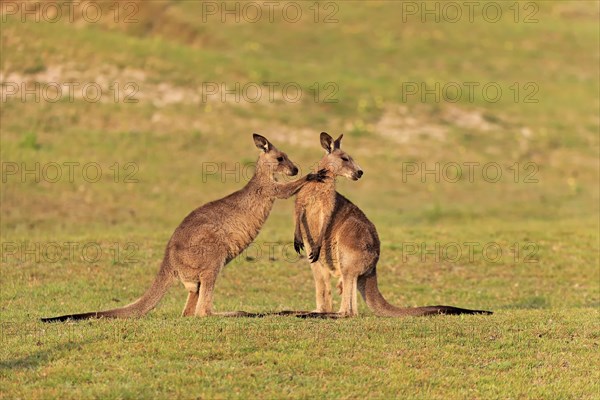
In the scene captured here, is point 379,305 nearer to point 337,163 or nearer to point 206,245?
point 337,163

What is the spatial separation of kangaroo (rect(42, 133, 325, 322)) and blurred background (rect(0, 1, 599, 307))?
388 centimetres

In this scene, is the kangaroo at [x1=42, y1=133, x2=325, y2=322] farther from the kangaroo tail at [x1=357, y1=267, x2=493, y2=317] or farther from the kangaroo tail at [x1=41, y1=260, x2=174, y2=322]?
the kangaroo tail at [x1=357, y1=267, x2=493, y2=317]

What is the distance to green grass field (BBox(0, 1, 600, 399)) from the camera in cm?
957

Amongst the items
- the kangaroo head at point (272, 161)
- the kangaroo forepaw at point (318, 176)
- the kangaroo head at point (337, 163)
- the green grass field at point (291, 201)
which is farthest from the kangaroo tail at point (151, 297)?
the kangaroo head at point (337, 163)

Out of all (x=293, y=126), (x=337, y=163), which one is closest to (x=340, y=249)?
(x=337, y=163)

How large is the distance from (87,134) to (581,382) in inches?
694

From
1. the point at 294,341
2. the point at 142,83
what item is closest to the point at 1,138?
the point at 142,83

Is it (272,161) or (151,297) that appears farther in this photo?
(272,161)

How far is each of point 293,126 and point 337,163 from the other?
14213mm

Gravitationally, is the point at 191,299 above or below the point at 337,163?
below

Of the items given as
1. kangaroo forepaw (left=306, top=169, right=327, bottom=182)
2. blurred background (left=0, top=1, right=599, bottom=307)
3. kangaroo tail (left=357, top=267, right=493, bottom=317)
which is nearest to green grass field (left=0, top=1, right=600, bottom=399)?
blurred background (left=0, top=1, right=599, bottom=307)

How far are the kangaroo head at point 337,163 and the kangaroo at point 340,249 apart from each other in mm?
199

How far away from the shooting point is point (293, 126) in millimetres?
26438

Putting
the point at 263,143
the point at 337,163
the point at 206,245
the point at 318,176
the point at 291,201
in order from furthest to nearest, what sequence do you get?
1. the point at 291,201
2. the point at 263,143
3. the point at 337,163
4. the point at 318,176
5. the point at 206,245
